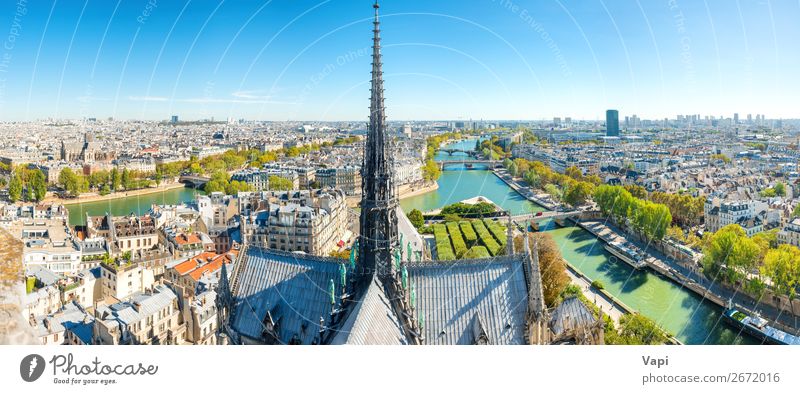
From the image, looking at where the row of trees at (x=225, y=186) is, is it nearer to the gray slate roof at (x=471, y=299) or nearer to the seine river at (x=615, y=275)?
the seine river at (x=615, y=275)

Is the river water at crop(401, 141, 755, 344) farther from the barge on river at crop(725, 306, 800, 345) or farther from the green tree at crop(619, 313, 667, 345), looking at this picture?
the green tree at crop(619, 313, 667, 345)

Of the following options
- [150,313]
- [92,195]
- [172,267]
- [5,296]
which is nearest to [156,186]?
[92,195]

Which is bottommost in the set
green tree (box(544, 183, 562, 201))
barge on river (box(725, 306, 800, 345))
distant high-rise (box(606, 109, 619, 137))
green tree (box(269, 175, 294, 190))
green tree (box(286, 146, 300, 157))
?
barge on river (box(725, 306, 800, 345))

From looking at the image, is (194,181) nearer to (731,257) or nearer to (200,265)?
(200,265)

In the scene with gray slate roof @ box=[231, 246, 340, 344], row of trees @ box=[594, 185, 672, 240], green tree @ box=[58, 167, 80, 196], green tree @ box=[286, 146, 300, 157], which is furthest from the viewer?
green tree @ box=[286, 146, 300, 157]

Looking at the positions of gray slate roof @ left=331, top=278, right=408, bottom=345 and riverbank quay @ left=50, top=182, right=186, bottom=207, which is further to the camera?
riverbank quay @ left=50, top=182, right=186, bottom=207

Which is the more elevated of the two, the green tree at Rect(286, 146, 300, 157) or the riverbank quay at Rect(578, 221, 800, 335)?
the green tree at Rect(286, 146, 300, 157)

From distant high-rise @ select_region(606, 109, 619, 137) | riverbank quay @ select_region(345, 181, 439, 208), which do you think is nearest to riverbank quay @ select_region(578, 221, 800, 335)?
riverbank quay @ select_region(345, 181, 439, 208)

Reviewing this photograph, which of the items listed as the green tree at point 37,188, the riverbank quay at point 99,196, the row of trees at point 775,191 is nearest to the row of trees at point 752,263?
the row of trees at point 775,191
